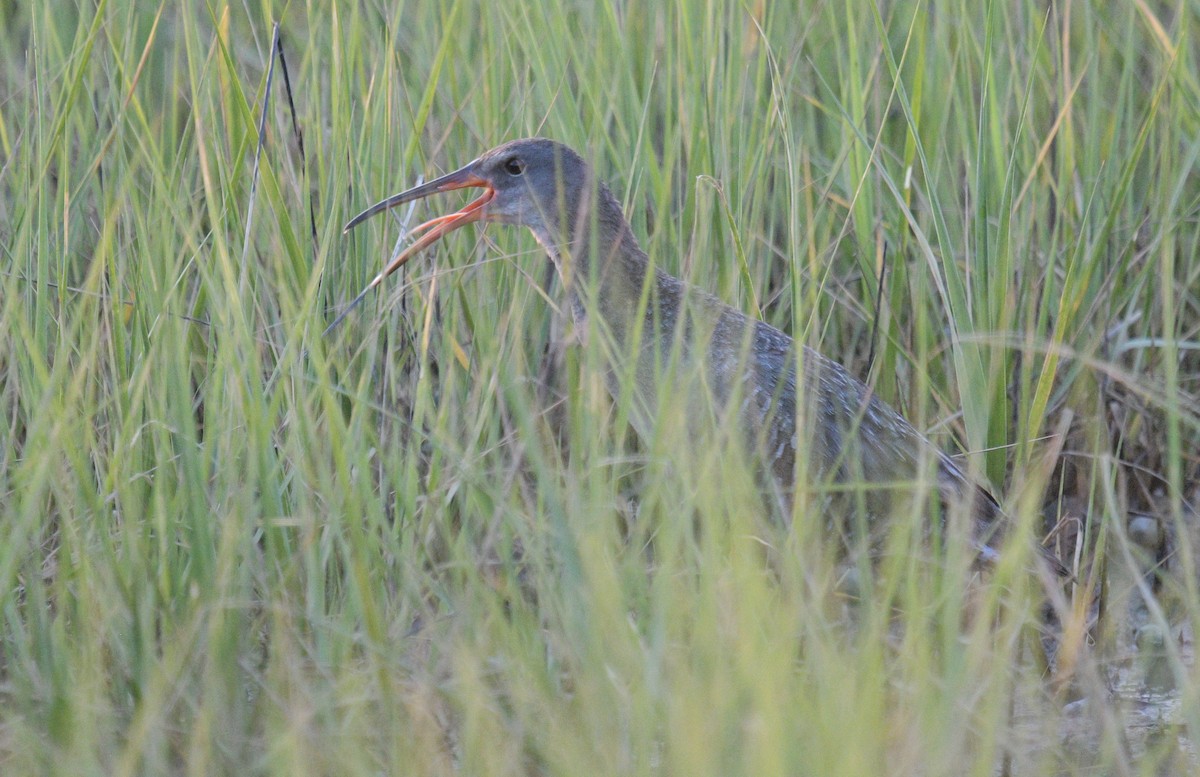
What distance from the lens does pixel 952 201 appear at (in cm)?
392

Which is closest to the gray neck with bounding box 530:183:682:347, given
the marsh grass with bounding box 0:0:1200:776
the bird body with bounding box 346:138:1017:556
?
the bird body with bounding box 346:138:1017:556

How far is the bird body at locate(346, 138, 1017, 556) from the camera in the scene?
316 cm

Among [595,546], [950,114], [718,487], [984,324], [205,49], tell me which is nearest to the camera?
[595,546]

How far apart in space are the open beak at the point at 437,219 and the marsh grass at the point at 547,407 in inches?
2.9

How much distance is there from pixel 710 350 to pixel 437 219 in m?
0.75

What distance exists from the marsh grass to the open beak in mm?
73

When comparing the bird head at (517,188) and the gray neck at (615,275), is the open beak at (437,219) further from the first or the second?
the gray neck at (615,275)

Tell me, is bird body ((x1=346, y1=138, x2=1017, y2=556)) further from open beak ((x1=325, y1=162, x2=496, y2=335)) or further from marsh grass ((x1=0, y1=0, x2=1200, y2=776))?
marsh grass ((x1=0, y1=0, x2=1200, y2=776))

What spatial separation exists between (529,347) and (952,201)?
1182mm

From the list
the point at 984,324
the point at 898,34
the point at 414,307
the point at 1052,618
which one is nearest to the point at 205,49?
the point at 414,307

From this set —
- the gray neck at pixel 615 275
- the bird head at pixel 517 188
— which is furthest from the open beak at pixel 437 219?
the gray neck at pixel 615 275

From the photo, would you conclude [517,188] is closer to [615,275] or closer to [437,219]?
[437,219]

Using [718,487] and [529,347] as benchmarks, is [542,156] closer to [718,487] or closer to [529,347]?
[529,347]

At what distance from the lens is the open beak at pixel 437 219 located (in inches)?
132
